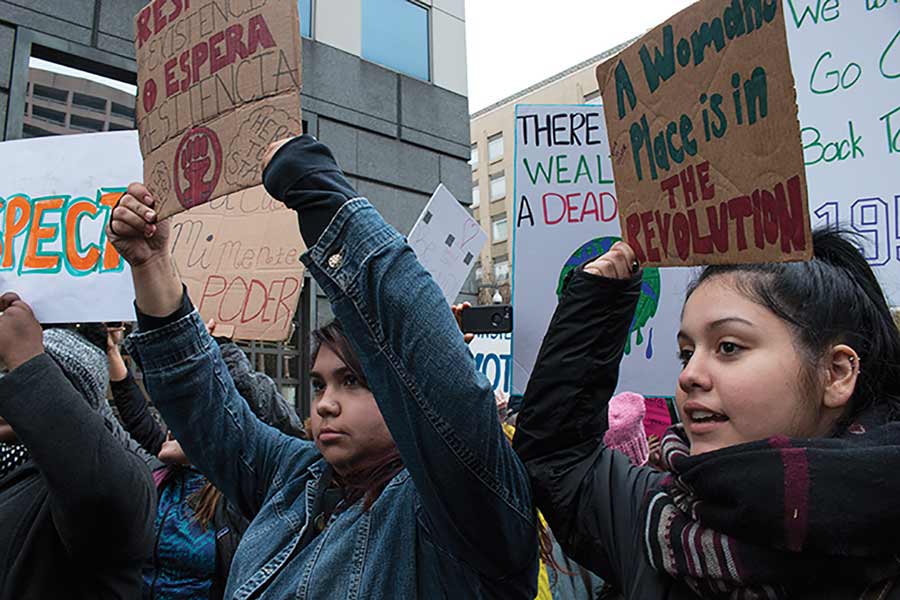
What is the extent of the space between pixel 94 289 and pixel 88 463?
0.75 meters

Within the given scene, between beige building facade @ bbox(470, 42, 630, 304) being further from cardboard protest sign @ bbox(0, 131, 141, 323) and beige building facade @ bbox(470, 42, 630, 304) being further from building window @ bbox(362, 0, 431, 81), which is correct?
cardboard protest sign @ bbox(0, 131, 141, 323)

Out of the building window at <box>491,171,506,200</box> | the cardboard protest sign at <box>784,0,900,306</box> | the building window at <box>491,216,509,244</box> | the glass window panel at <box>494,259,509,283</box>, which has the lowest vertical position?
the cardboard protest sign at <box>784,0,900,306</box>

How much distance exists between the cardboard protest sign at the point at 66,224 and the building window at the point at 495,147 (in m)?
43.3

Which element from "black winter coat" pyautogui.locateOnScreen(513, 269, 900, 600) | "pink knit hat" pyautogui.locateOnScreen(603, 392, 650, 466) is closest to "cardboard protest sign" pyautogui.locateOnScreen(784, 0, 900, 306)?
"pink knit hat" pyautogui.locateOnScreen(603, 392, 650, 466)

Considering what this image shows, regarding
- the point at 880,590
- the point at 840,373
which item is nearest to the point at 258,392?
the point at 840,373

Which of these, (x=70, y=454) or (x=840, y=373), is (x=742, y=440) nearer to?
(x=840, y=373)

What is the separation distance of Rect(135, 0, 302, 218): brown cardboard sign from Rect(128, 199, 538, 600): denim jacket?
1.26ft

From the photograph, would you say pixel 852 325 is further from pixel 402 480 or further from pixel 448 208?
pixel 448 208

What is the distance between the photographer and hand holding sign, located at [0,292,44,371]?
1.73 meters

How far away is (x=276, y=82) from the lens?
1.42m

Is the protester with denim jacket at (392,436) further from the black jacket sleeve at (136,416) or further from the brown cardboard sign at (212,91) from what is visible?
the black jacket sleeve at (136,416)

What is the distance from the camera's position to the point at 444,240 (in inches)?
112

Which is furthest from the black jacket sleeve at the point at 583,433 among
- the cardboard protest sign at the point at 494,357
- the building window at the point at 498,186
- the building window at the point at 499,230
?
the building window at the point at 499,230

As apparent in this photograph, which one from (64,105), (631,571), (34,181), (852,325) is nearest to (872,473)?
(852,325)
